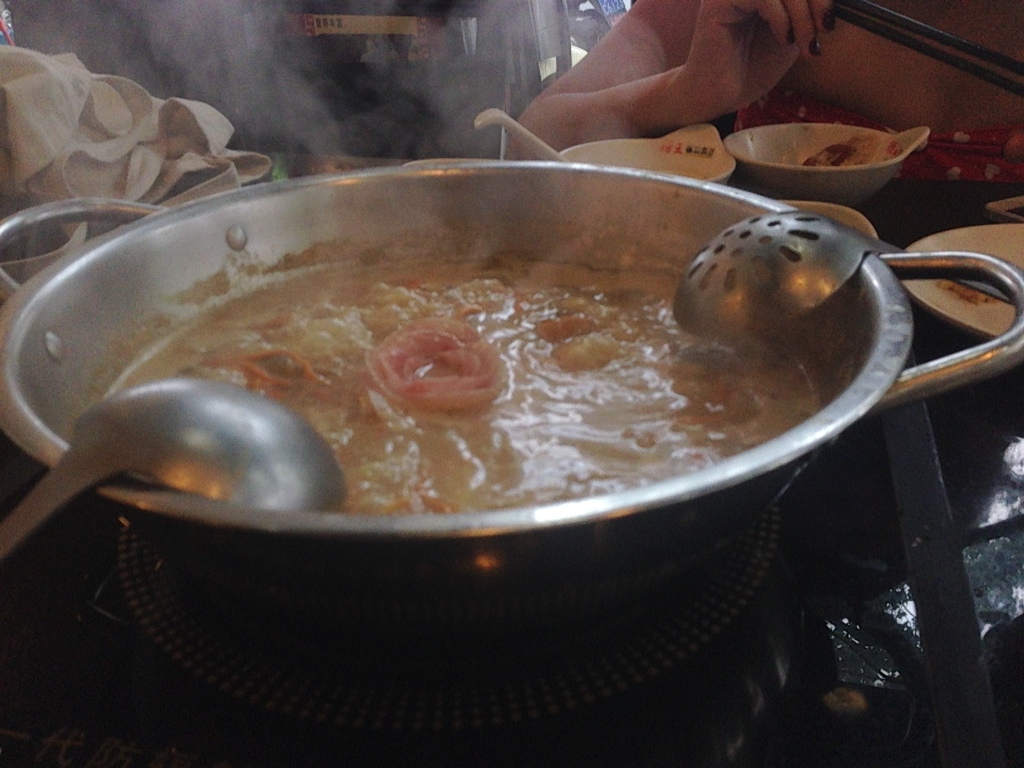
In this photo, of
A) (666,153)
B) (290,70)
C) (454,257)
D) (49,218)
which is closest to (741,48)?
(666,153)

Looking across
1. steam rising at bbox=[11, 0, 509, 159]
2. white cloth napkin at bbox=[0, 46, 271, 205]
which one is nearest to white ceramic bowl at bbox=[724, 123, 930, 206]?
steam rising at bbox=[11, 0, 509, 159]

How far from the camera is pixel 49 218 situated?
3.39ft

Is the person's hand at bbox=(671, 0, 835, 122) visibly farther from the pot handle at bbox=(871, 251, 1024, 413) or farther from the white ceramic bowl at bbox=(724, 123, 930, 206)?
the pot handle at bbox=(871, 251, 1024, 413)

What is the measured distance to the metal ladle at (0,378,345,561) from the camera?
1.82 ft

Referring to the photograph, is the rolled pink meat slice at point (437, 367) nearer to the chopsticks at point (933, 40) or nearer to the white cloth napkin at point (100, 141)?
the white cloth napkin at point (100, 141)

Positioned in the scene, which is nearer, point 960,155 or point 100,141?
point 100,141

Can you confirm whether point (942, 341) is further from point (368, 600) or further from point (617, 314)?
point (368, 600)

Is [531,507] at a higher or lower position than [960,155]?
higher

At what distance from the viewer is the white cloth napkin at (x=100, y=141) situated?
158 cm

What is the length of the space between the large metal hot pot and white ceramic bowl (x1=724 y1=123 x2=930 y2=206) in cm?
58

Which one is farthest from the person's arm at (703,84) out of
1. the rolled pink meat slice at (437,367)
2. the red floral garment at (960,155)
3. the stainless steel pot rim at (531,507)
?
the stainless steel pot rim at (531,507)

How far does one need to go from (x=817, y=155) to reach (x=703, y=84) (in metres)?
0.45

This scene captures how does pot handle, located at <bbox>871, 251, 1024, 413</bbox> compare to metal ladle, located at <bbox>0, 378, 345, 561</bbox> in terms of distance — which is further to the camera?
pot handle, located at <bbox>871, 251, 1024, 413</bbox>

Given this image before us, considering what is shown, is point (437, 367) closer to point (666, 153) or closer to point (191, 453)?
point (191, 453)
